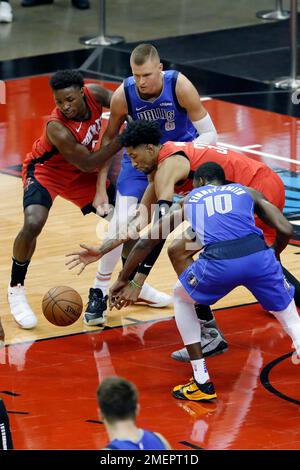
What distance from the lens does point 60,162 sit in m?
9.55

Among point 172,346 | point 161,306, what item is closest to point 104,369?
point 172,346

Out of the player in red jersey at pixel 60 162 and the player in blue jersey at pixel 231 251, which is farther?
the player in red jersey at pixel 60 162

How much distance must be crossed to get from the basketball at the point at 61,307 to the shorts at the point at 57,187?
791 mm

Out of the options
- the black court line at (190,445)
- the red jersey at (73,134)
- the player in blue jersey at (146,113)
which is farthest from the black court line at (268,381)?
the red jersey at (73,134)

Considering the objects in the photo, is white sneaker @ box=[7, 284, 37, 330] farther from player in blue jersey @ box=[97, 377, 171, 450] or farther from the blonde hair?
player in blue jersey @ box=[97, 377, 171, 450]

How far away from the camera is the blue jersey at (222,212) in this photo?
771 centimetres


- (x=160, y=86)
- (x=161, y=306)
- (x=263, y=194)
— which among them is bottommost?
(x=161, y=306)

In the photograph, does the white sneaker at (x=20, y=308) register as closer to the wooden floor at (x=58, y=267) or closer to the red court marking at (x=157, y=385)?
the wooden floor at (x=58, y=267)

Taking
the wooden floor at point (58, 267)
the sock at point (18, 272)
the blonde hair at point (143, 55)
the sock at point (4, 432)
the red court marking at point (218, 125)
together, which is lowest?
the wooden floor at point (58, 267)

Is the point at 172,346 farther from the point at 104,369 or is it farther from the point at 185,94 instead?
the point at 185,94

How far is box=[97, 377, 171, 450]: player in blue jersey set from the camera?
17.3 feet

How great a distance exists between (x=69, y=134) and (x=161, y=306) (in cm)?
151
